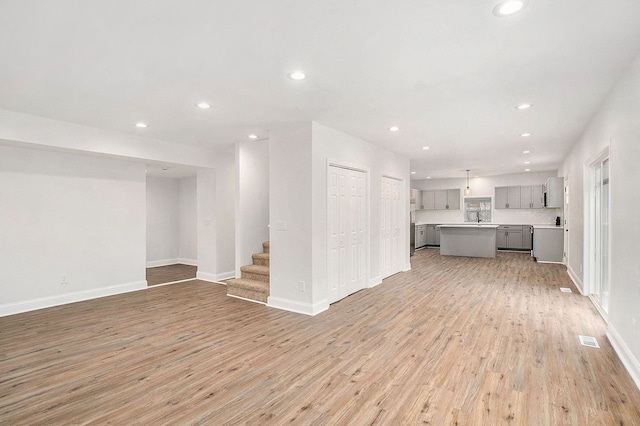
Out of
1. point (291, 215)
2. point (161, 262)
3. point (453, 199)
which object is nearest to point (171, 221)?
point (161, 262)

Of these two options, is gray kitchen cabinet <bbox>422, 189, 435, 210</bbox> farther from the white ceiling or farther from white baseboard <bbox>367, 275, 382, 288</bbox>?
the white ceiling

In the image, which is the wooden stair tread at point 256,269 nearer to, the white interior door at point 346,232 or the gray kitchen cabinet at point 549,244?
the white interior door at point 346,232

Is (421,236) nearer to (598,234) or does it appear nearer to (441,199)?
(441,199)

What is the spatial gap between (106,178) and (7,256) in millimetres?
1715

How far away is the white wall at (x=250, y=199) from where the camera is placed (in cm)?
592

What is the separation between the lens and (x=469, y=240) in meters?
10.0

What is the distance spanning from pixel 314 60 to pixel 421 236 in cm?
1078

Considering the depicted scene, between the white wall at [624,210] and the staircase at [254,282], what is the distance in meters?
4.08

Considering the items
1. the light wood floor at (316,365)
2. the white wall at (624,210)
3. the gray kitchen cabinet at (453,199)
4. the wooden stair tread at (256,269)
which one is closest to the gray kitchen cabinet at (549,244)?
the gray kitchen cabinet at (453,199)

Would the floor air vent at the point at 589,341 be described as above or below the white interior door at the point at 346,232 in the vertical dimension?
below

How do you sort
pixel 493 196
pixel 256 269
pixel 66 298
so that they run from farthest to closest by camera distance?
pixel 493 196 < pixel 256 269 < pixel 66 298

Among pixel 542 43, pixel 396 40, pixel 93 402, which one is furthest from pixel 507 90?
pixel 93 402

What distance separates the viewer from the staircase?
5.11m

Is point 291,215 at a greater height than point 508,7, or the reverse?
point 508,7
